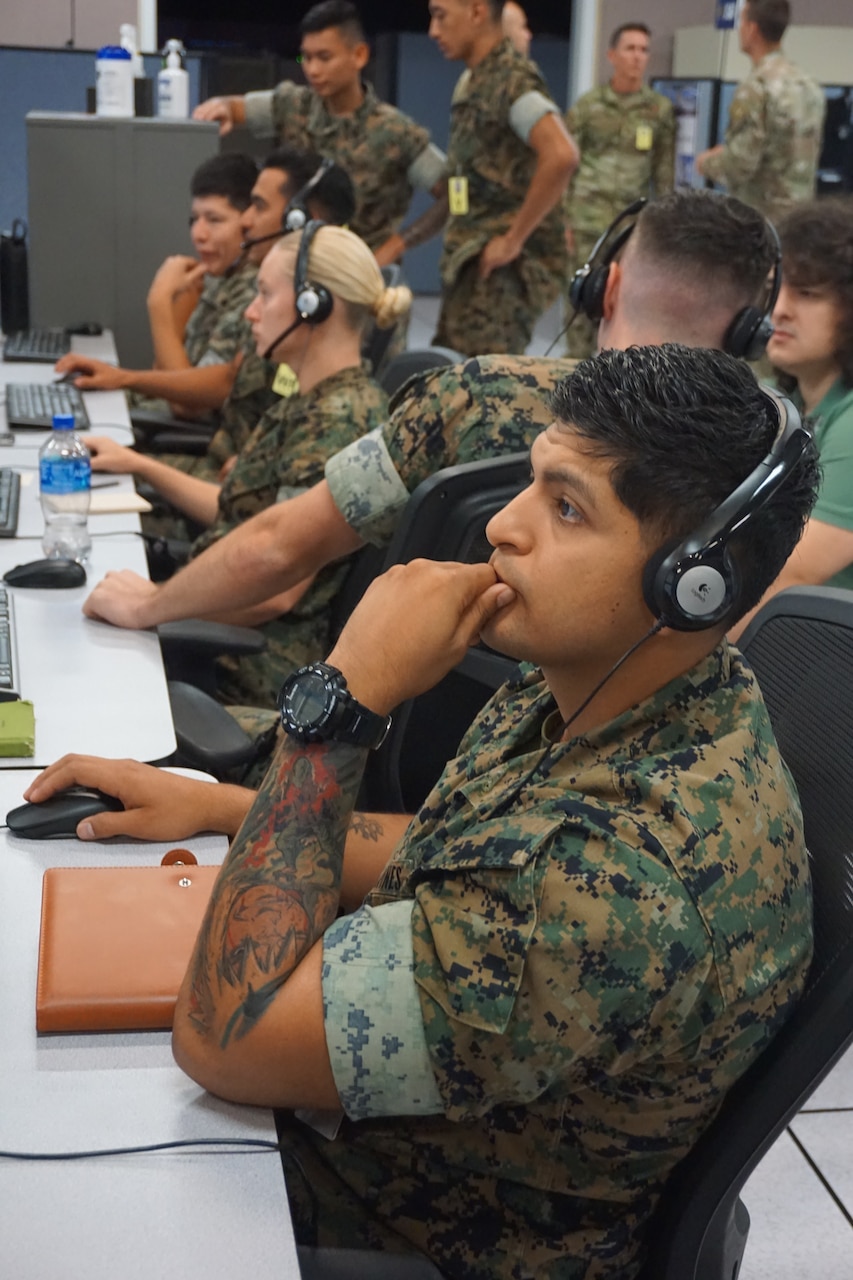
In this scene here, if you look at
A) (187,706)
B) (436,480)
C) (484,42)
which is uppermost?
(484,42)

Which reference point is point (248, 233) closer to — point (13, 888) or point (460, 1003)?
point (13, 888)

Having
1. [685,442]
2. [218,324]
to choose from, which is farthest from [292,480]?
[218,324]

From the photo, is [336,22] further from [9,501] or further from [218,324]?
[9,501]

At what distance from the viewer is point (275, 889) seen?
0.91m

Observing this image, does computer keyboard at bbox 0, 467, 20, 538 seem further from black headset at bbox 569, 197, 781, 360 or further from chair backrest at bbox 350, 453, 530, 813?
black headset at bbox 569, 197, 781, 360

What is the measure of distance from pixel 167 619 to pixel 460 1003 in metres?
1.10

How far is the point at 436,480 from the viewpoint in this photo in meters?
1.56

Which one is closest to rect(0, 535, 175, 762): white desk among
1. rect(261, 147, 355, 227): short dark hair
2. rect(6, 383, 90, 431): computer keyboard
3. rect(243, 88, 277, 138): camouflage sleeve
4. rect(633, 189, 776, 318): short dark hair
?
rect(633, 189, 776, 318): short dark hair

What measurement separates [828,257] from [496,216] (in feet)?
8.30

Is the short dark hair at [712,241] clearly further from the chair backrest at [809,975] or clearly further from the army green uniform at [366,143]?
the army green uniform at [366,143]

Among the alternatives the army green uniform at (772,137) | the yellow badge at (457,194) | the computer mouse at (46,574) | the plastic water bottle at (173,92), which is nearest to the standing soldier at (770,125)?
the army green uniform at (772,137)

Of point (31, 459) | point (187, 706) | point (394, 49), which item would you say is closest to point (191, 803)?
point (187, 706)

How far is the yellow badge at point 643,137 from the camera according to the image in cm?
627

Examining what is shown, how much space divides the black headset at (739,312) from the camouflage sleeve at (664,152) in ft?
15.7
